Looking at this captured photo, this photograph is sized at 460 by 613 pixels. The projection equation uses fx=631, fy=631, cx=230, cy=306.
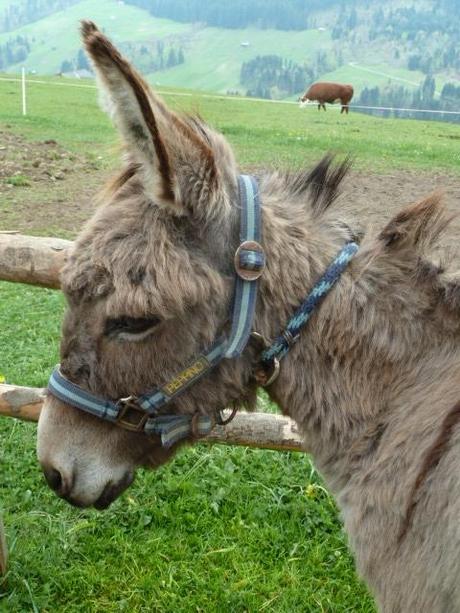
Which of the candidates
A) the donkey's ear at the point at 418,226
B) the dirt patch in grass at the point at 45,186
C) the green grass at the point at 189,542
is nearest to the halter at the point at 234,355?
the donkey's ear at the point at 418,226

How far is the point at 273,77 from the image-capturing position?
153m

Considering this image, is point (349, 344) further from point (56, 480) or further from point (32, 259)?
point (32, 259)

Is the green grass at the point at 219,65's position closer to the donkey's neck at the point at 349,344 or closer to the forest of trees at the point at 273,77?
the forest of trees at the point at 273,77

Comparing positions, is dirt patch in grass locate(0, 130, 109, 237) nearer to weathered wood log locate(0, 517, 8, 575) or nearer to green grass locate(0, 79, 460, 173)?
green grass locate(0, 79, 460, 173)

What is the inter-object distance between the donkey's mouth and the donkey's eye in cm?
57

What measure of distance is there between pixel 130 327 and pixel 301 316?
0.57 m

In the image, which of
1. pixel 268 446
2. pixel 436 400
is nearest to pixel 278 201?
pixel 436 400

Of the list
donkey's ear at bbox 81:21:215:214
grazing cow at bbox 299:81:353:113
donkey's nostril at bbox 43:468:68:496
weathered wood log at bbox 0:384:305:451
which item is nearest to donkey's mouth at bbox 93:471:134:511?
donkey's nostril at bbox 43:468:68:496

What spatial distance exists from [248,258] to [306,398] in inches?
21.1

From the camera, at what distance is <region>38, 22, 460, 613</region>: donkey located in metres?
1.97

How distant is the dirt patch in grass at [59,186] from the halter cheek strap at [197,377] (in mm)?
5551

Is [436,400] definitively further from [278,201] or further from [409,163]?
[409,163]

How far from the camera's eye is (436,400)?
2.04m

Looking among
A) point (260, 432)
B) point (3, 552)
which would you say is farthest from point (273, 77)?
point (3, 552)
